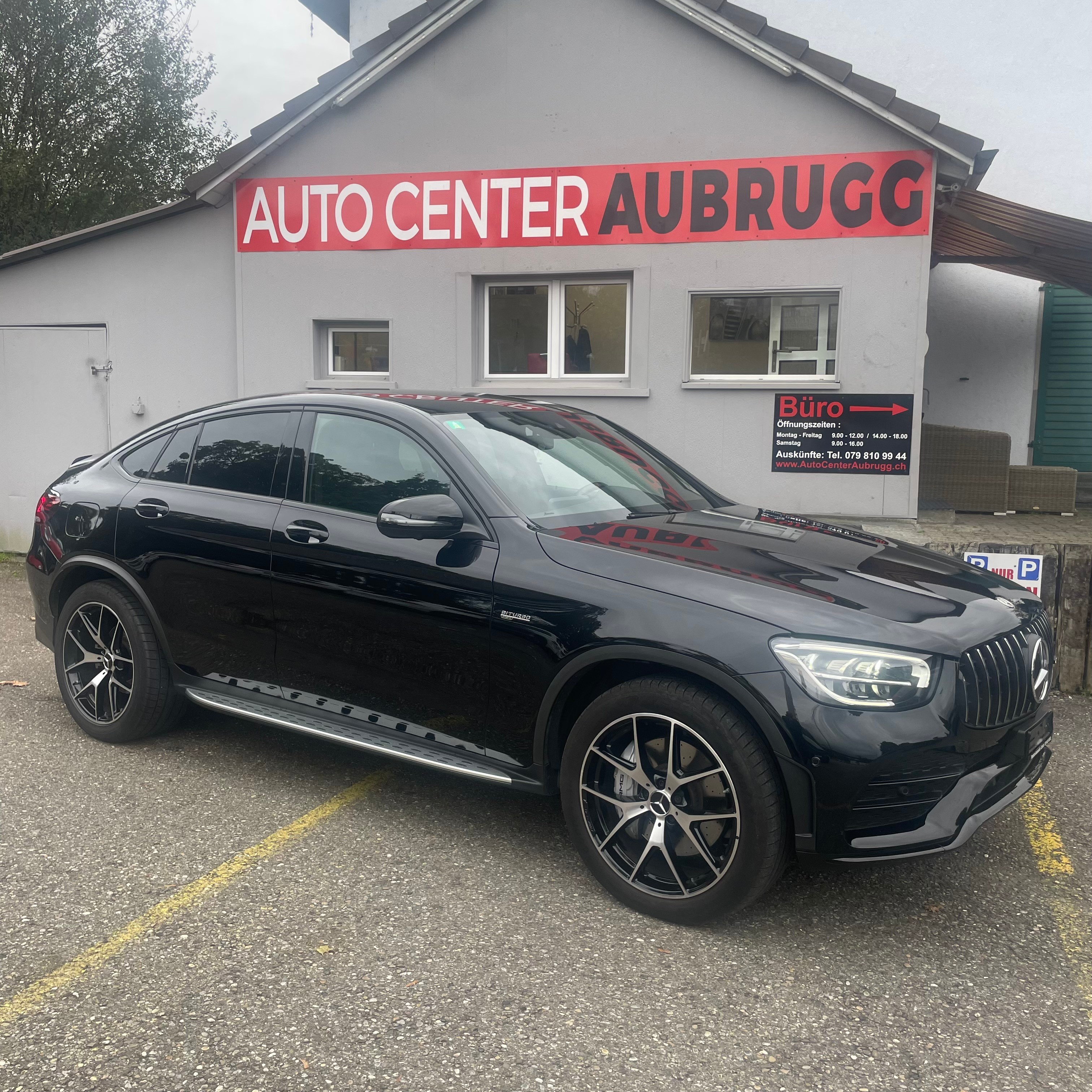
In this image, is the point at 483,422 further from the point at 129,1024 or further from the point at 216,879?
the point at 129,1024

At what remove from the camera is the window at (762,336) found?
8188mm

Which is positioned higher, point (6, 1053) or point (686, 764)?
point (686, 764)

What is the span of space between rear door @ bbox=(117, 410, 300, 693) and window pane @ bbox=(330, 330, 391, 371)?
4.71 m

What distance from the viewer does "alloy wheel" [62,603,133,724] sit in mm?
4789

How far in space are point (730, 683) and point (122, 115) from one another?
763 inches

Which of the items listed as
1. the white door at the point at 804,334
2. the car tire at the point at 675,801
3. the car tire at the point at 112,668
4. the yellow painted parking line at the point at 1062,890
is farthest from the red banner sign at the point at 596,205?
the car tire at the point at 675,801

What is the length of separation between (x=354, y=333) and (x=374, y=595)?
6.08m

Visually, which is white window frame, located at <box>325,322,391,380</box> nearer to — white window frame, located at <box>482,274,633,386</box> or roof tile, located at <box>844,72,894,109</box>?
white window frame, located at <box>482,274,633,386</box>

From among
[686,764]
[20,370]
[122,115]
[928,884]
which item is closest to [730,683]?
[686,764]

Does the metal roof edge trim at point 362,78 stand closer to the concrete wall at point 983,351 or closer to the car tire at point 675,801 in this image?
the concrete wall at point 983,351

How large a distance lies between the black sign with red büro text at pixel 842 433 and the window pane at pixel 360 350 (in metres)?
3.62

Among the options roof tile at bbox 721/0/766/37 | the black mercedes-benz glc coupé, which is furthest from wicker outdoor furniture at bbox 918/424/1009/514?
the black mercedes-benz glc coupé

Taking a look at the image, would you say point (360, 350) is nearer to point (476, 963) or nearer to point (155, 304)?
point (155, 304)

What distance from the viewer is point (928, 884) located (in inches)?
143
